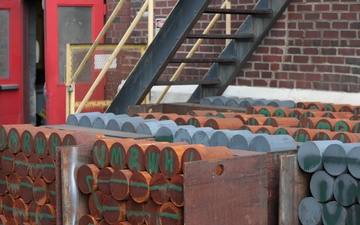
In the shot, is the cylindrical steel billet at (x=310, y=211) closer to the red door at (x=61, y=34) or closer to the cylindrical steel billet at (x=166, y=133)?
the cylindrical steel billet at (x=166, y=133)

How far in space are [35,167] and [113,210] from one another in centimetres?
92

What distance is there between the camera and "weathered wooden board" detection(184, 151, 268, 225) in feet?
14.7

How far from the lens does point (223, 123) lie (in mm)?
6242

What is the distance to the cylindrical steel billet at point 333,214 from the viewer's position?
4.61 meters

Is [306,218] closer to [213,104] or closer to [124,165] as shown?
[124,165]

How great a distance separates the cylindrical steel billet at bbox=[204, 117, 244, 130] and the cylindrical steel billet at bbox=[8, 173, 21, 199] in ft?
4.49

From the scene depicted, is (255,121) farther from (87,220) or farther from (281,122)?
(87,220)

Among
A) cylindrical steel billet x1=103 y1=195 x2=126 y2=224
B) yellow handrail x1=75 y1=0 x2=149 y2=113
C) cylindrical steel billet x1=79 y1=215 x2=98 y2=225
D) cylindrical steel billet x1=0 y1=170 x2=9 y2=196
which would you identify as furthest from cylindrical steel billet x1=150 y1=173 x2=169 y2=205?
yellow handrail x1=75 y1=0 x2=149 y2=113

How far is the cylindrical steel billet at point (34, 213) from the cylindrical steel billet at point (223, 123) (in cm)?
135

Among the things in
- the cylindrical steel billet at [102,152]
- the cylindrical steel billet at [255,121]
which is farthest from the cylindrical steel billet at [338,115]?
the cylindrical steel billet at [102,152]

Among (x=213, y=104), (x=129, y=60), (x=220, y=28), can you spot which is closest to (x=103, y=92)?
(x=129, y=60)

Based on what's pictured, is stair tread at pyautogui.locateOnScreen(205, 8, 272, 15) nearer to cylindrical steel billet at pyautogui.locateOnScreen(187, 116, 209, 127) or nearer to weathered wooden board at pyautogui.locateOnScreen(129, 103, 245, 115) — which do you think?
weathered wooden board at pyautogui.locateOnScreen(129, 103, 245, 115)

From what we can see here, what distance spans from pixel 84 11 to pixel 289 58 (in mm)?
3468

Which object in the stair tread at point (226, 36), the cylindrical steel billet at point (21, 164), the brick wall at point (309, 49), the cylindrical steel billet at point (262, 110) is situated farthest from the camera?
the stair tread at point (226, 36)
